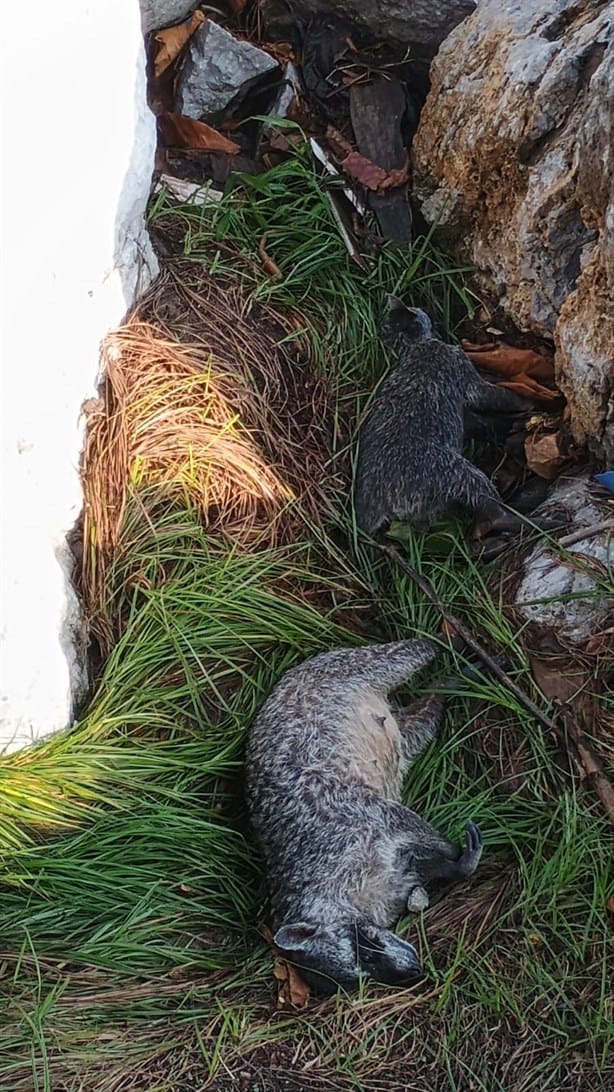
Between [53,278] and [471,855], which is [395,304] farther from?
[471,855]

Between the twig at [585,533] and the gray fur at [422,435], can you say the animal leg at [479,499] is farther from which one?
the twig at [585,533]

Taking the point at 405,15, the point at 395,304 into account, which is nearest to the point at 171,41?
the point at 405,15

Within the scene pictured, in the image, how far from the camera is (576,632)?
395cm

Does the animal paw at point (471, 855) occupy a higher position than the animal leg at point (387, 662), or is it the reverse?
the animal leg at point (387, 662)

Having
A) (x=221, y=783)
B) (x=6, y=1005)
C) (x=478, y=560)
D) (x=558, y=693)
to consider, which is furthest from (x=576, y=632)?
(x=6, y=1005)

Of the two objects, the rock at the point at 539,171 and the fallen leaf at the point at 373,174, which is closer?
the rock at the point at 539,171

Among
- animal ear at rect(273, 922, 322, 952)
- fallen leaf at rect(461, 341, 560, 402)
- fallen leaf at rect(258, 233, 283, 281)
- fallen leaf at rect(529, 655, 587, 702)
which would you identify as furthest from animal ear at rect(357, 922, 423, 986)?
fallen leaf at rect(258, 233, 283, 281)

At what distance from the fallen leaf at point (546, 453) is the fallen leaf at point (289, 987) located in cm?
214

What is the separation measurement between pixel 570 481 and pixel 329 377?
113 centimetres

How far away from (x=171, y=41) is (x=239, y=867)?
3632 mm

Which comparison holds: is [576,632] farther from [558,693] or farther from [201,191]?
[201,191]

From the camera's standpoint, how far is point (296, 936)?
11.4 ft

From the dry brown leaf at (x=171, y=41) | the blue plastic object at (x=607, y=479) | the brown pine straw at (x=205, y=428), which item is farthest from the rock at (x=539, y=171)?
the dry brown leaf at (x=171, y=41)

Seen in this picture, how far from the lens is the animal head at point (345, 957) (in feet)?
11.3
